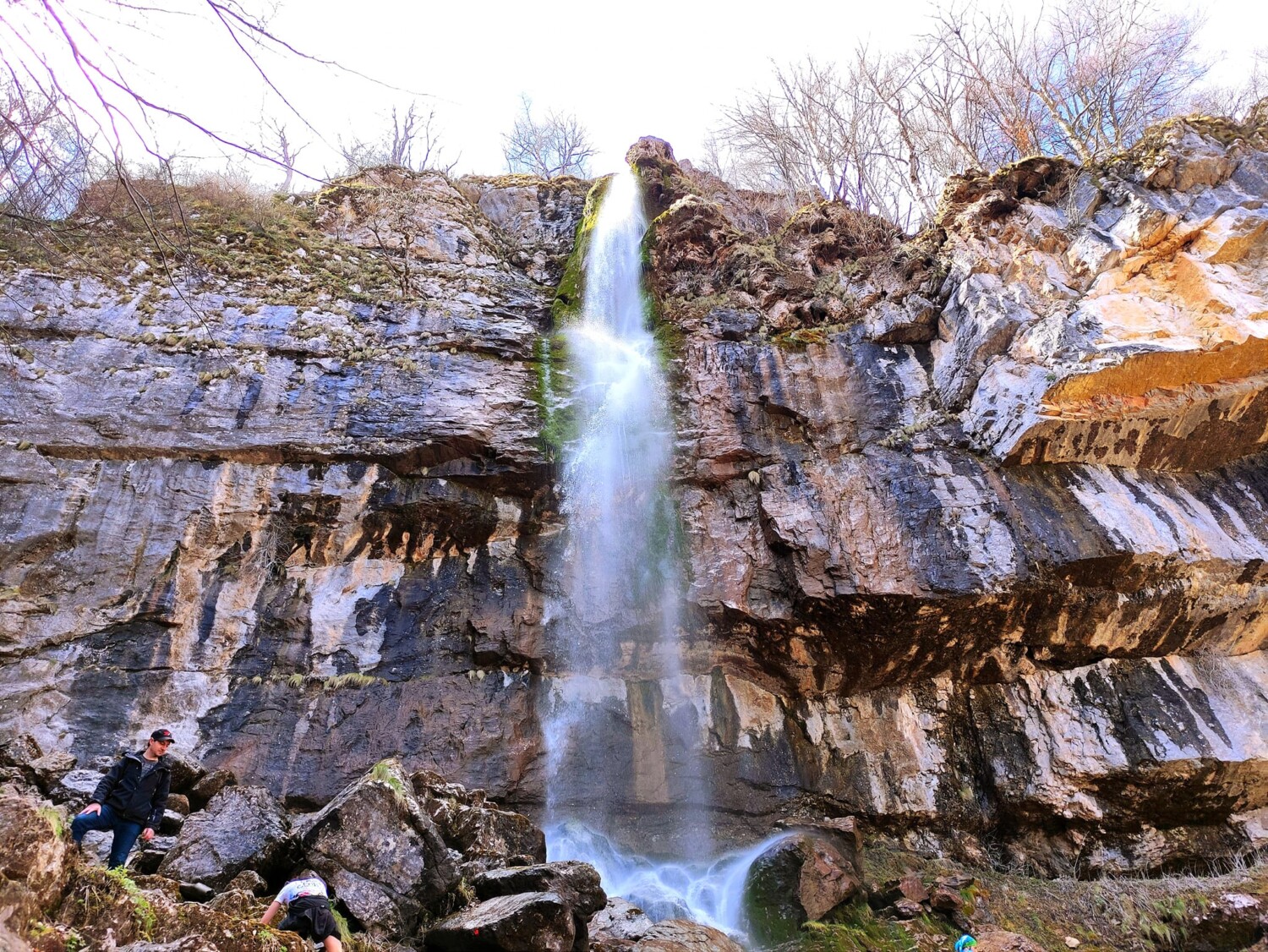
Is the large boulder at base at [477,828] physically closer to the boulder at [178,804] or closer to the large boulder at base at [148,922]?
the boulder at [178,804]

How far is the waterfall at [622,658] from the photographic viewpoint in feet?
31.9

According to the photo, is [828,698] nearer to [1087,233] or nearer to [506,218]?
[1087,233]

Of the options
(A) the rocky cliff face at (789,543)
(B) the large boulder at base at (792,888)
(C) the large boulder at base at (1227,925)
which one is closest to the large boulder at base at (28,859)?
(A) the rocky cliff face at (789,543)

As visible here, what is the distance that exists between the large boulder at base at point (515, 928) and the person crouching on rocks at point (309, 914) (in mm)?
960

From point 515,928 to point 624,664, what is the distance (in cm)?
572

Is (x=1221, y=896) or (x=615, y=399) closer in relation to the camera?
(x=1221, y=896)

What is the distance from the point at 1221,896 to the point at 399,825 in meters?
8.24

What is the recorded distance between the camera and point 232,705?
31.9ft

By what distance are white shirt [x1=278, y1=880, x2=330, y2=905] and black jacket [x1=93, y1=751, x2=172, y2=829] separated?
1.37 metres

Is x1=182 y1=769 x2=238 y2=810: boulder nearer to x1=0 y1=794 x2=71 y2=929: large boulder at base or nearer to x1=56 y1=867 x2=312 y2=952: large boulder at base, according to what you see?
x1=56 y1=867 x2=312 y2=952: large boulder at base

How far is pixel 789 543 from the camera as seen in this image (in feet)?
34.8

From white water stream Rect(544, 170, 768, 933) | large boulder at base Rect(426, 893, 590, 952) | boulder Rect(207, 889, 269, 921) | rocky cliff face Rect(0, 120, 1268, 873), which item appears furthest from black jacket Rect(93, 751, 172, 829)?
white water stream Rect(544, 170, 768, 933)

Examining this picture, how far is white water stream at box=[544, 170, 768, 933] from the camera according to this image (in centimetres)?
931

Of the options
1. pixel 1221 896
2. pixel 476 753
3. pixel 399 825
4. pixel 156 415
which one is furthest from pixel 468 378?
pixel 1221 896
